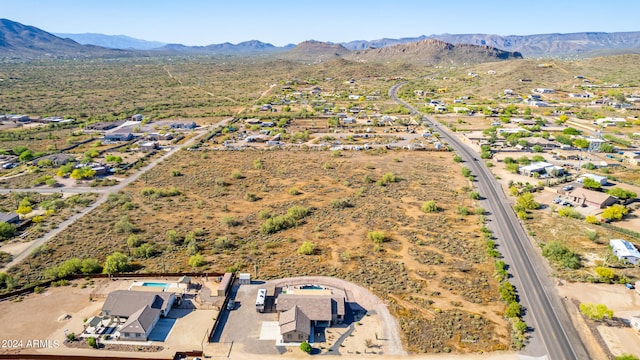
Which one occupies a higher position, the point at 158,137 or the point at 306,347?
the point at 158,137

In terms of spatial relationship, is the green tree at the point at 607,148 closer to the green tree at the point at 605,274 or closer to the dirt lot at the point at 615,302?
the green tree at the point at 605,274

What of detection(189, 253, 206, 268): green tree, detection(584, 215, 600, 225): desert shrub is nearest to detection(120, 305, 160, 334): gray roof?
detection(189, 253, 206, 268): green tree

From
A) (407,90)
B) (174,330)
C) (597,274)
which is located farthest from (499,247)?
(407,90)

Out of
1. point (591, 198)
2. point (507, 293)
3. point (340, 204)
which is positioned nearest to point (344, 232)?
point (340, 204)

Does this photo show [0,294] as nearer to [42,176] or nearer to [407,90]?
[42,176]

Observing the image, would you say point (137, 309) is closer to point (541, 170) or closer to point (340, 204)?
point (340, 204)

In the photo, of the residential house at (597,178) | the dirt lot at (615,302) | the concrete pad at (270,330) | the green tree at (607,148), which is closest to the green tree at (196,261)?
the concrete pad at (270,330)

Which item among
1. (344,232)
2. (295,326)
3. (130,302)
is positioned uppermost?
(344,232)
